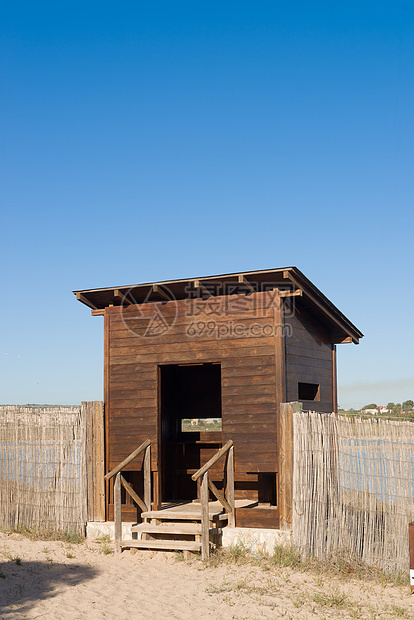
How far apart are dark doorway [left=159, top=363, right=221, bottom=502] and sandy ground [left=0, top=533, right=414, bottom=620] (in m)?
3.00

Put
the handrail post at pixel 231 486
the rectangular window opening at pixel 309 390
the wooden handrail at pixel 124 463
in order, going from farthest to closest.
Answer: the rectangular window opening at pixel 309 390 < the wooden handrail at pixel 124 463 < the handrail post at pixel 231 486

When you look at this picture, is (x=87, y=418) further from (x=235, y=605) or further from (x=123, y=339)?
(x=235, y=605)

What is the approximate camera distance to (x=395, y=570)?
844cm

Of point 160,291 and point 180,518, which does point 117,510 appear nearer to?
point 180,518

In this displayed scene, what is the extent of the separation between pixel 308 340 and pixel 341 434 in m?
2.55

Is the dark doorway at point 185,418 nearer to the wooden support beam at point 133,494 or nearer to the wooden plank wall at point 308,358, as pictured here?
the wooden support beam at point 133,494

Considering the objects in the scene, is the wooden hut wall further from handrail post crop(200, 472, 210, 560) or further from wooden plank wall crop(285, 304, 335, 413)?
handrail post crop(200, 472, 210, 560)

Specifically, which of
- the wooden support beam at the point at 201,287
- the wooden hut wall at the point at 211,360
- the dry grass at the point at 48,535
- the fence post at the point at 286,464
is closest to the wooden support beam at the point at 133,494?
the wooden hut wall at the point at 211,360

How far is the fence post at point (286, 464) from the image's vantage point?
31.7ft

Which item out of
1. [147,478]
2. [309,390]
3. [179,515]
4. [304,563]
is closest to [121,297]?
[147,478]

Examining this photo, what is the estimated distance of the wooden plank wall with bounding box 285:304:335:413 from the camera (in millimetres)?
10518

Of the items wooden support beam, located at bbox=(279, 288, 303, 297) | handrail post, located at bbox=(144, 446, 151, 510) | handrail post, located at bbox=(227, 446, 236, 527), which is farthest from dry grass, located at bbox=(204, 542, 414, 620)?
wooden support beam, located at bbox=(279, 288, 303, 297)

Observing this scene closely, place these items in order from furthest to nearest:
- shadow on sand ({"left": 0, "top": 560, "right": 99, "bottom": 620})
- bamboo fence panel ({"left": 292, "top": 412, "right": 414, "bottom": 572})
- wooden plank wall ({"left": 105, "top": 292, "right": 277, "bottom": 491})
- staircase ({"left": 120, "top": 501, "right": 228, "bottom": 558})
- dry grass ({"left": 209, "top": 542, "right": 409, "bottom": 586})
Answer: wooden plank wall ({"left": 105, "top": 292, "right": 277, "bottom": 491}) → staircase ({"left": 120, "top": 501, "right": 228, "bottom": 558}) → dry grass ({"left": 209, "top": 542, "right": 409, "bottom": 586}) → bamboo fence panel ({"left": 292, "top": 412, "right": 414, "bottom": 572}) → shadow on sand ({"left": 0, "top": 560, "right": 99, "bottom": 620})

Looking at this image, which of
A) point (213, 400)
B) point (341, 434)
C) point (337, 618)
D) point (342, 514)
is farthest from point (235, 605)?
point (213, 400)
